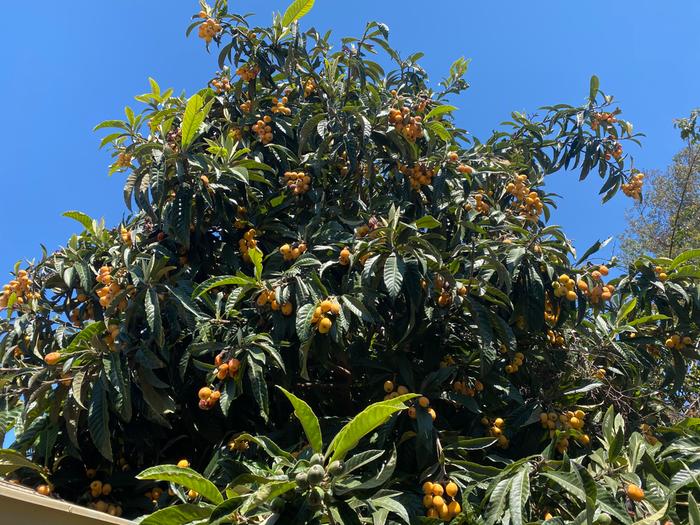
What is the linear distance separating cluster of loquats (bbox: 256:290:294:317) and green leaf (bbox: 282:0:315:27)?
6.87 feet

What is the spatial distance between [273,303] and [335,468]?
3.60ft

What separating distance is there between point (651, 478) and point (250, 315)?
1845 mm

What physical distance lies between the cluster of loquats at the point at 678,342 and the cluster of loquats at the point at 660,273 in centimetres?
31

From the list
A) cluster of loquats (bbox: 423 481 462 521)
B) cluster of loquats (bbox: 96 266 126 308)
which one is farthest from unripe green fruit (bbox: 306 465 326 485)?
cluster of loquats (bbox: 96 266 126 308)

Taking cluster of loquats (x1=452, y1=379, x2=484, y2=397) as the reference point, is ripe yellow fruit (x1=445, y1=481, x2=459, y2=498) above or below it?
below

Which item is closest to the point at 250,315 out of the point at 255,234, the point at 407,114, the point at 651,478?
the point at 255,234

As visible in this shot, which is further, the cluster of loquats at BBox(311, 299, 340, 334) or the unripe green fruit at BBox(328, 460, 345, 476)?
the cluster of loquats at BBox(311, 299, 340, 334)

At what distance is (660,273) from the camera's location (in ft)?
11.5

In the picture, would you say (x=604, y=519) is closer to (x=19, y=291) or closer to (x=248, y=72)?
(x=19, y=291)

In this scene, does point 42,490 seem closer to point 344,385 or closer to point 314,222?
point 344,385

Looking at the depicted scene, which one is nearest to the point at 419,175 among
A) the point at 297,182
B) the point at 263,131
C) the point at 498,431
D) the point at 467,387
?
the point at 297,182

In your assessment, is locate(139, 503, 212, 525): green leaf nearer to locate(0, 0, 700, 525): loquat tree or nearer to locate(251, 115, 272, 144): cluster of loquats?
locate(0, 0, 700, 525): loquat tree

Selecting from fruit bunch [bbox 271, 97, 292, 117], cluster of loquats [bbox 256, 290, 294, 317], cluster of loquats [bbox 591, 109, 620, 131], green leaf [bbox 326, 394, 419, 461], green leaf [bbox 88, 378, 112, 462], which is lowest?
green leaf [bbox 326, 394, 419, 461]

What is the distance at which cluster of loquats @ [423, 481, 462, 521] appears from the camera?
2.44 metres
